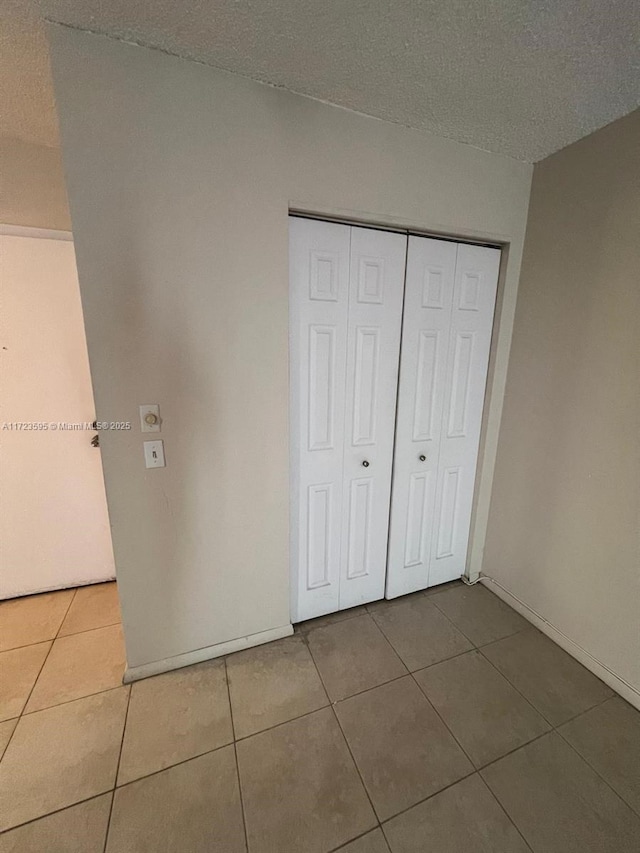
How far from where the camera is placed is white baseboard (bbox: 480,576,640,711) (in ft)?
4.75

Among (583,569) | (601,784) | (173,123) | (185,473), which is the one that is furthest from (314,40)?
(601,784)

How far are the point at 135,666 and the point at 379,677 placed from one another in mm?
1108

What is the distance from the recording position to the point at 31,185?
1593mm

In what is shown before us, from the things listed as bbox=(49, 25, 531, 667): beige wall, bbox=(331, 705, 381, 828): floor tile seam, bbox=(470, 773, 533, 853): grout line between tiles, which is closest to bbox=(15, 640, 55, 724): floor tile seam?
bbox=(49, 25, 531, 667): beige wall

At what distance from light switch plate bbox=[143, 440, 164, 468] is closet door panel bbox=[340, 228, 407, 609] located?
33.5 inches

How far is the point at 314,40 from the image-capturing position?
1052mm

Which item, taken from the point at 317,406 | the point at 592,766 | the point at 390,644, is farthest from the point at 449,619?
the point at 317,406

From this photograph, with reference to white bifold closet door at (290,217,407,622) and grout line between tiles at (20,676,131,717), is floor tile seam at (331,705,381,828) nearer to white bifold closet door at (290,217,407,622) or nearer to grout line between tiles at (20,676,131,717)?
white bifold closet door at (290,217,407,622)

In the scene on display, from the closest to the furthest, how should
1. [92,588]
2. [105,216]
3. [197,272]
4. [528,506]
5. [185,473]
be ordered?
[105,216] < [197,272] < [185,473] < [528,506] < [92,588]

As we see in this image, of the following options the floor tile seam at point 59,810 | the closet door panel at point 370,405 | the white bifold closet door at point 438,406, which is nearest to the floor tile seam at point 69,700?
the floor tile seam at point 59,810

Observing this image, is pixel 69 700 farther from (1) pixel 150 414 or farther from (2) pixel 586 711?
(2) pixel 586 711

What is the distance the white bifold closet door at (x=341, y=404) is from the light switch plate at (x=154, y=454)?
58cm

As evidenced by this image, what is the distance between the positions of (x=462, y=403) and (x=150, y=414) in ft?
5.28

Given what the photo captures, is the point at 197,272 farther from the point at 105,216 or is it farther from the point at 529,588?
the point at 529,588
